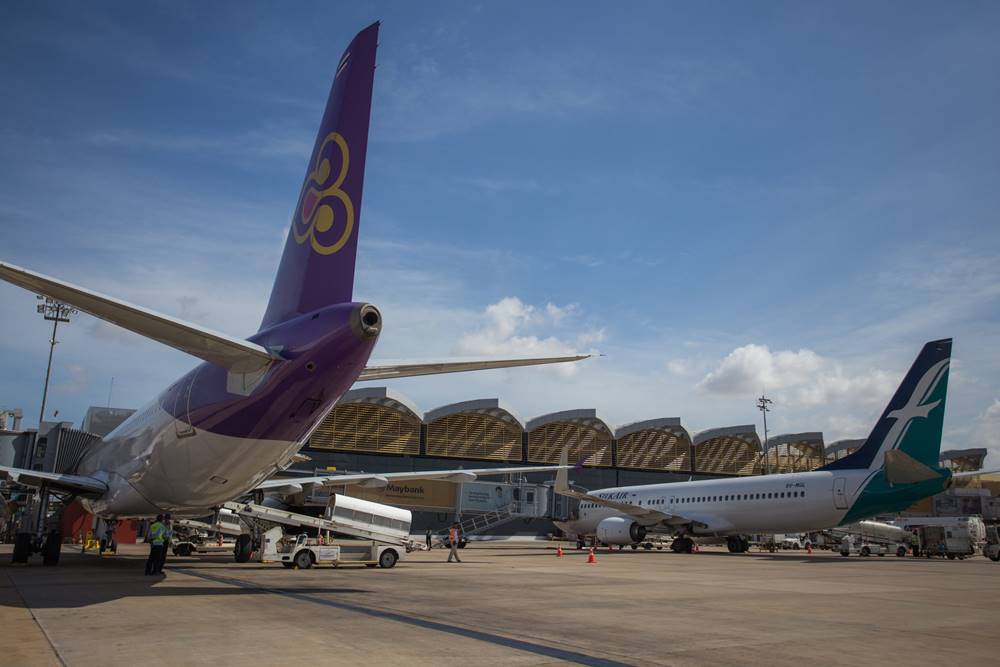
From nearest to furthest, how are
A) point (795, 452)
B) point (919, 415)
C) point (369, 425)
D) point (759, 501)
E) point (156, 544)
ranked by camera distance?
point (156, 544) < point (919, 415) < point (759, 501) < point (369, 425) < point (795, 452)

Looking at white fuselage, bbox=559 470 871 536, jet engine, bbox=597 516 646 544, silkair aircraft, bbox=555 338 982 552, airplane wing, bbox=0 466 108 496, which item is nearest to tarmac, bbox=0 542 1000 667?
airplane wing, bbox=0 466 108 496

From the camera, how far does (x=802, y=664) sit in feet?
20.4

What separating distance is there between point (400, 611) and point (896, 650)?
5958 millimetres

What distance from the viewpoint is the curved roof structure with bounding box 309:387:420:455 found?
51562 mm

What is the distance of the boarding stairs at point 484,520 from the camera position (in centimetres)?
4575

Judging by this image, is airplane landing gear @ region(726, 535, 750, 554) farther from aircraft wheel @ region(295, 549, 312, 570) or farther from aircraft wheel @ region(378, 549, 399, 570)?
aircraft wheel @ region(295, 549, 312, 570)

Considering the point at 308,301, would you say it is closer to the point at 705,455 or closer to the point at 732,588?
the point at 732,588

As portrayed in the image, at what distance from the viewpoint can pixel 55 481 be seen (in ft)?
52.3

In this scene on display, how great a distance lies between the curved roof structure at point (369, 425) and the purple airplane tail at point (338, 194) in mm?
40333

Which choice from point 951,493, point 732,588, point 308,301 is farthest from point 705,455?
point 308,301

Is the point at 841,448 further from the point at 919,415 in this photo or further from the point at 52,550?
the point at 52,550

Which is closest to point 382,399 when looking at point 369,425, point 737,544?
point 369,425

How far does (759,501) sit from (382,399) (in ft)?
93.9

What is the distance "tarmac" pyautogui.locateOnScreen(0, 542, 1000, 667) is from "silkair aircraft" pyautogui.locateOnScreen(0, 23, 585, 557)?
2.14 m
